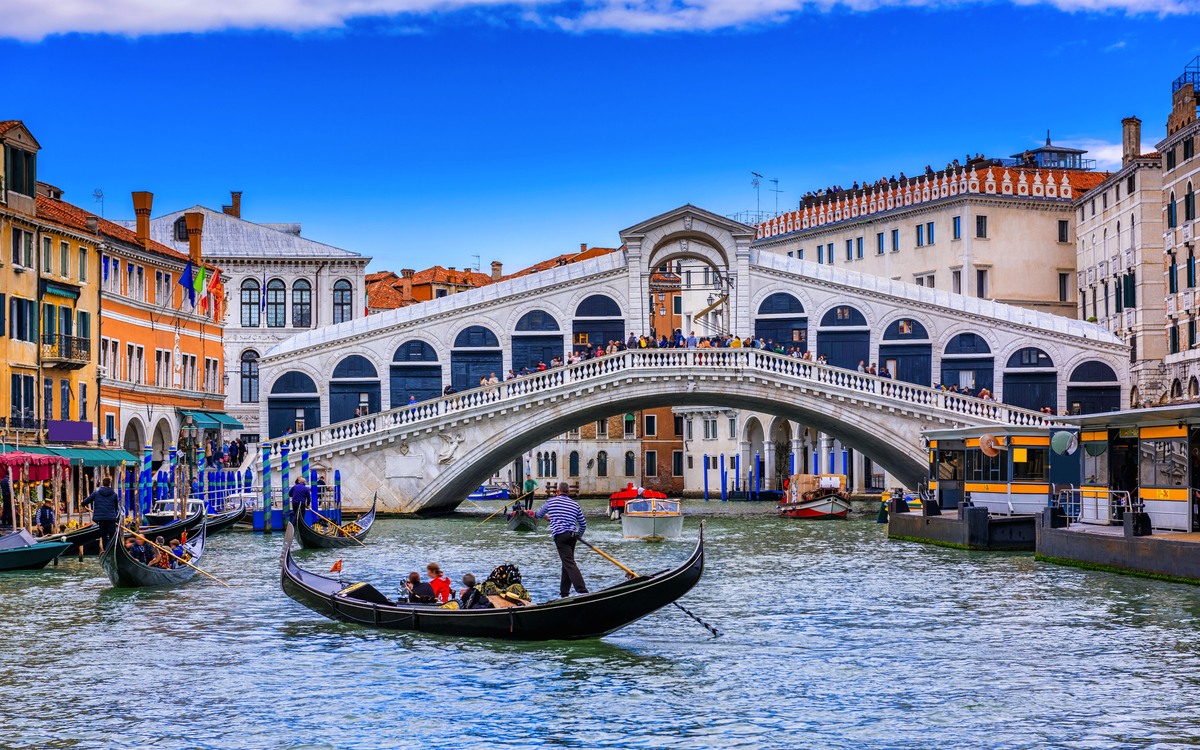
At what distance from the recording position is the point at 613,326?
3922 cm

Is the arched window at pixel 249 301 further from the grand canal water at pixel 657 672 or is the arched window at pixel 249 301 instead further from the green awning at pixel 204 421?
the grand canal water at pixel 657 672

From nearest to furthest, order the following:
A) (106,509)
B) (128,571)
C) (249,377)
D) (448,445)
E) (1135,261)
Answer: (128,571) < (106,509) < (448,445) < (1135,261) < (249,377)

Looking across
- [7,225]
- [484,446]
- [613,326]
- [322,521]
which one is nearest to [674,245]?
[613,326]

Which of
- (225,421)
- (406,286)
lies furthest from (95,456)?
(406,286)

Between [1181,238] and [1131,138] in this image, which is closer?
[1181,238]

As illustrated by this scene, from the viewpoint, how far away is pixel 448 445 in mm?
35406

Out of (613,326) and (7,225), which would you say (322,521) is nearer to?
(7,225)

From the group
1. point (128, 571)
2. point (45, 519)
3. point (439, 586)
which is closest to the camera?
point (439, 586)

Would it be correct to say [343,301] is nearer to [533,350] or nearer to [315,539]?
[533,350]

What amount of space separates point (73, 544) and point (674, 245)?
20.1m

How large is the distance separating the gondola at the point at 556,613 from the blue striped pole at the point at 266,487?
17.8 metres

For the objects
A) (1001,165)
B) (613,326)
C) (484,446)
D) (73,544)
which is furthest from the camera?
(1001,165)

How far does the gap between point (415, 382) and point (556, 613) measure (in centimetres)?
2633

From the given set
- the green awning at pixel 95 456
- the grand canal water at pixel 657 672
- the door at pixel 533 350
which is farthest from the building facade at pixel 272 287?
the grand canal water at pixel 657 672
